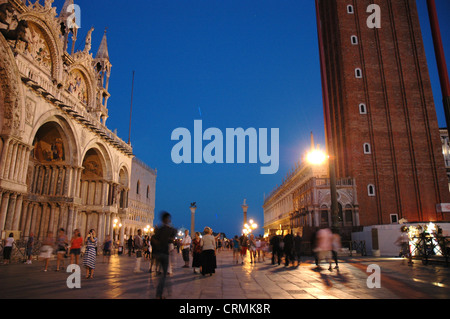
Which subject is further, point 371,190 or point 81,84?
point 371,190

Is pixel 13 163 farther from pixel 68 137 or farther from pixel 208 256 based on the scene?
pixel 208 256

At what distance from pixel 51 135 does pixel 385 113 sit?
98.8ft

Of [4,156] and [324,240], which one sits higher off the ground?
[4,156]

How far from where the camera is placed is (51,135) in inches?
811

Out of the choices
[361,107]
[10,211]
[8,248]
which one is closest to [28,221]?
[10,211]

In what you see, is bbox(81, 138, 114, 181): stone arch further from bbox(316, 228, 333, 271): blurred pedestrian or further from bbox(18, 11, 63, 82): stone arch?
bbox(316, 228, 333, 271): blurred pedestrian

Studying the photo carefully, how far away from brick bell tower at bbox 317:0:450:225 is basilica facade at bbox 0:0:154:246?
21.9m

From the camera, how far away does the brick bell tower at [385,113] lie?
30.0 meters

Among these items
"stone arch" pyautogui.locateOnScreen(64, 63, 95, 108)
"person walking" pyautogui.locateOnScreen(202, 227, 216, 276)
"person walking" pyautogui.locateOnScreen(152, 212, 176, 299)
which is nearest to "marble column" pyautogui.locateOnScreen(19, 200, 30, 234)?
"stone arch" pyautogui.locateOnScreen(64, 63, 95, 108)

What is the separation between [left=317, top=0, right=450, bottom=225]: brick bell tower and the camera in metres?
30.0

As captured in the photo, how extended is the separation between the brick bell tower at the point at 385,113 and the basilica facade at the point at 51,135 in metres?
21.9

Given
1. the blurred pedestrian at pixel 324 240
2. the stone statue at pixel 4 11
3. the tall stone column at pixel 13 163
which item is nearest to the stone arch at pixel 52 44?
the stone statue at pixel 4 11

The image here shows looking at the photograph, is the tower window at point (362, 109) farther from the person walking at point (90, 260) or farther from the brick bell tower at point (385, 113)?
the person walking at point (90, 260)
